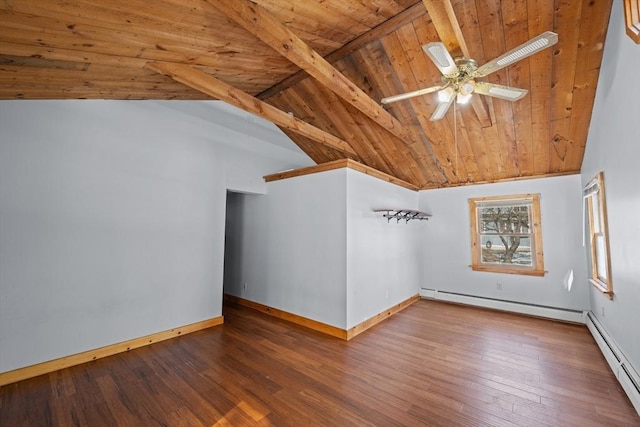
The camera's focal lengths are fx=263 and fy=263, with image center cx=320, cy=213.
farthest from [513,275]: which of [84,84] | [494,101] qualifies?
[84,84]

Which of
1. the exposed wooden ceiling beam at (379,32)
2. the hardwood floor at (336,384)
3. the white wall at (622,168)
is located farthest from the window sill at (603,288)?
the exposed wooden ceiling beam at (379,32)

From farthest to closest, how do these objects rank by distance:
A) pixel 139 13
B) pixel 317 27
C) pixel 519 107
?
pixel 519 107
pixel 317 27
pixel 139 13

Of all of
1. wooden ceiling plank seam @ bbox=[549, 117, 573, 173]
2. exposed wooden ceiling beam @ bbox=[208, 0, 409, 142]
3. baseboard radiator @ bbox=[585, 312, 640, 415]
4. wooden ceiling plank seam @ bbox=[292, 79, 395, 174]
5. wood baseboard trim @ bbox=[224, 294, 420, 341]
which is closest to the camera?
exposed wooden ceiling beam @ bbox=[208, 0, 409, 142]

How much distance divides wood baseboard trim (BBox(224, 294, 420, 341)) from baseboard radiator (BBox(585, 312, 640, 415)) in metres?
2.60

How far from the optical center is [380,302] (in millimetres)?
4406

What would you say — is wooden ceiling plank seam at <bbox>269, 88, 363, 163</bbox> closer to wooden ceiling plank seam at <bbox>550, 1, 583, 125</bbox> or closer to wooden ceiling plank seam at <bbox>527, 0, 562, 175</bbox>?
wooden ceiling plank seam at <bbox>527, 0, 562, 175</bbox>

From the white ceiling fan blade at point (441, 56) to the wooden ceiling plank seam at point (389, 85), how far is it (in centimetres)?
127

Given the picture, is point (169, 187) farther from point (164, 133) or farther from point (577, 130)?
point (577, 130)

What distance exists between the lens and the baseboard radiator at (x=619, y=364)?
2.20 metres

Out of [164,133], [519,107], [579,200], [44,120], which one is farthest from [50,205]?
[579,200]

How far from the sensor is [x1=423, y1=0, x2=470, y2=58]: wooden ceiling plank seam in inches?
74.9

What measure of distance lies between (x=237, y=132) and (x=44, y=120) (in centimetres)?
235

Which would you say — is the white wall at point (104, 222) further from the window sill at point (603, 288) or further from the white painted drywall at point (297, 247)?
the window sill at point (603, 288)

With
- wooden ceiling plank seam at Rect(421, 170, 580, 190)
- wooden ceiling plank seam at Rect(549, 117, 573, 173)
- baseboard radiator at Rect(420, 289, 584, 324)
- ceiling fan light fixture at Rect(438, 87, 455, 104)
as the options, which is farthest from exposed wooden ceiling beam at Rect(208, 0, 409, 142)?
baseboard radiator at Rect(420, 289, 584, 324)
